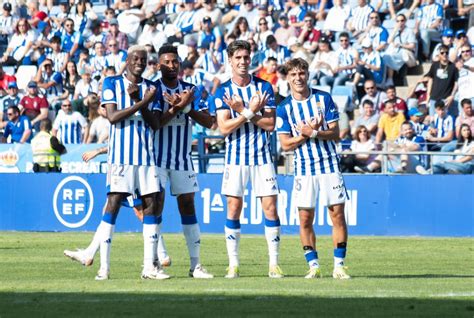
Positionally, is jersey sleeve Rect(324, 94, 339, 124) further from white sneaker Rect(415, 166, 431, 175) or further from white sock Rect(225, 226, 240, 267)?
white sneaker Rect(415, 166, 431, 175)

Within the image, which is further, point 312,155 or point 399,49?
point 399,49

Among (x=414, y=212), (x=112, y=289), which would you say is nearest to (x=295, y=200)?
(x=112, y=289)

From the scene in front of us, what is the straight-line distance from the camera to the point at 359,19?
28109 millimetres

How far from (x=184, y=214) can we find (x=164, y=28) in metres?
17.9

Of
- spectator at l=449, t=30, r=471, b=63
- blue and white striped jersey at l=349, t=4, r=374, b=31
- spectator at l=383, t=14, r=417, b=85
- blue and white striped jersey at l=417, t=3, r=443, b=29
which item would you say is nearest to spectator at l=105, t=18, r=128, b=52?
blue and white striped jersey at l=349, t=4, r=374, b=31

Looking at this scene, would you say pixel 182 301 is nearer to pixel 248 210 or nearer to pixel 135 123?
pixel 135 123

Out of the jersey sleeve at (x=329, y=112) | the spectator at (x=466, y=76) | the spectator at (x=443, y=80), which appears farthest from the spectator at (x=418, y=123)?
the jersey sleeve at (x=329, y=112)

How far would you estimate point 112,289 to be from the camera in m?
11.7

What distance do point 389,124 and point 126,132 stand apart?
12299mm

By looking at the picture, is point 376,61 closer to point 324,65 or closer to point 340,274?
point 324,65

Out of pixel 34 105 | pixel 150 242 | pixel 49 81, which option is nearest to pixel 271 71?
pixel 34 105

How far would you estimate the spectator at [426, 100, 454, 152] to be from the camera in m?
23.6

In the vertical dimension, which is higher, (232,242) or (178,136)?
(178,136)

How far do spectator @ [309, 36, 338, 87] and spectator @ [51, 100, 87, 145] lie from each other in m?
5.12
